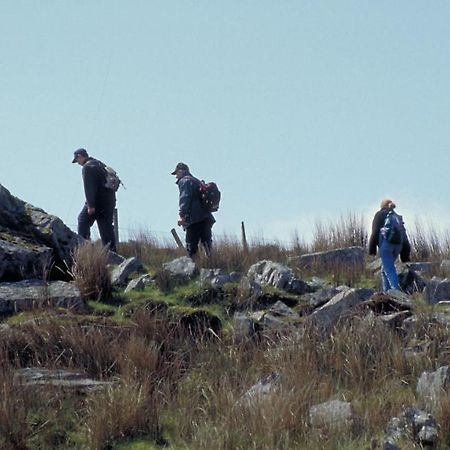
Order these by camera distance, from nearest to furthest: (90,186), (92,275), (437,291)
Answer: (92,275) < (437,291) < (90,186)

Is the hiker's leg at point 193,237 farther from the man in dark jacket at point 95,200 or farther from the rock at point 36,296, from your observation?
the rock at point 36,296

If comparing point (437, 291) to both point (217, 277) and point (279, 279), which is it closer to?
point (279, 279)

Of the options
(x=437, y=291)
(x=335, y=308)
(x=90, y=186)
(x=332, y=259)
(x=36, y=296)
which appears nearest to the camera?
(x=335, y=308)

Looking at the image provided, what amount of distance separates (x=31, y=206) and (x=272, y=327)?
A: 181 inches

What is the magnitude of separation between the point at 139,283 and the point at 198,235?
8.91 ft

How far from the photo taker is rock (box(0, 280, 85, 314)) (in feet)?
47.0

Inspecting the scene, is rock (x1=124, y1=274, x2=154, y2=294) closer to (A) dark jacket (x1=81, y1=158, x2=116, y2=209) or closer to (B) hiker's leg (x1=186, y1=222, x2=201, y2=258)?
(B) hiker's leg (x1=186, y1=222, x2=201, y2=258)

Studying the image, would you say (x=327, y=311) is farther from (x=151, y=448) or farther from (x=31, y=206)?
(x=31, y=206)

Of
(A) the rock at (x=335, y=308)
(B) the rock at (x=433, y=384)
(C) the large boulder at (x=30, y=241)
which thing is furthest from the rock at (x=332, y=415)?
(C) the large boulder at (x=30, y=241)

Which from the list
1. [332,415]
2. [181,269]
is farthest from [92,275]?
[332,415]

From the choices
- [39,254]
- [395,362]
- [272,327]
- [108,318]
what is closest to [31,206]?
[39,254]

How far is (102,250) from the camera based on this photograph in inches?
627

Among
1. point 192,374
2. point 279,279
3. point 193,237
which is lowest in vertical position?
point 192,374

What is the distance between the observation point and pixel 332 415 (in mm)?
11586
